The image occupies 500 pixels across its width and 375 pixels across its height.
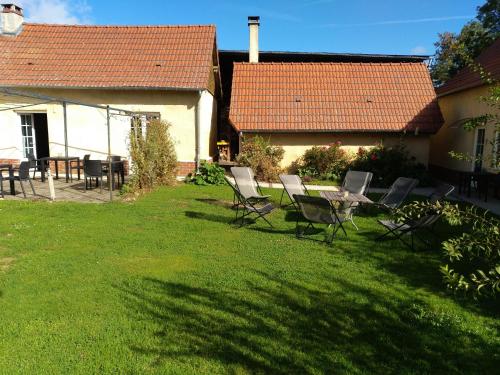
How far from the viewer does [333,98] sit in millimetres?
17047

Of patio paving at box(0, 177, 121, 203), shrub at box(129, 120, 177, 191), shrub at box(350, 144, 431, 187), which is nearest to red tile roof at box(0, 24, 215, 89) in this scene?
shrub at box(129, 120, 177, 191)

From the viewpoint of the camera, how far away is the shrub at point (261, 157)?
14852mm

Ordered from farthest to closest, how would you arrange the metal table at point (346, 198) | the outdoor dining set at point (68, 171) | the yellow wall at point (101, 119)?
the yellow wall at point (101, 119), the outdoor dining set at point (68, 171), the metal table at point (346, 198)

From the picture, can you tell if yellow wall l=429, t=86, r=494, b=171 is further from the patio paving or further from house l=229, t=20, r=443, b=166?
the patio paving

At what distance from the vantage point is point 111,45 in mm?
16719

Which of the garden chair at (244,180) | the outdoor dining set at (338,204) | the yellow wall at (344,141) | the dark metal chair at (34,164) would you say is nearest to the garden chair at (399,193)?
the outdoor dining set at (338,204)

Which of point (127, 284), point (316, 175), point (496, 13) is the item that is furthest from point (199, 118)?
point (496, 13)

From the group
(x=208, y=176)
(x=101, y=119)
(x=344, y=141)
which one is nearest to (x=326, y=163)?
(x=344, y=141)

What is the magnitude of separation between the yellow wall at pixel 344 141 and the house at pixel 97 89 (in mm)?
3300

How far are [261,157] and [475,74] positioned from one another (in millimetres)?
8539

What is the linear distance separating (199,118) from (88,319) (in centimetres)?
1165

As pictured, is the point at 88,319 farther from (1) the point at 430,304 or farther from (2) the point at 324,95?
(2) the point at 324,95

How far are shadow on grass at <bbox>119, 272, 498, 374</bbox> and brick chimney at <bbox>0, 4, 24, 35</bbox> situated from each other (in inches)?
648

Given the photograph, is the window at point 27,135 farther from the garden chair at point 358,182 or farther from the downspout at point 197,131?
the garden chair at point 358,182
